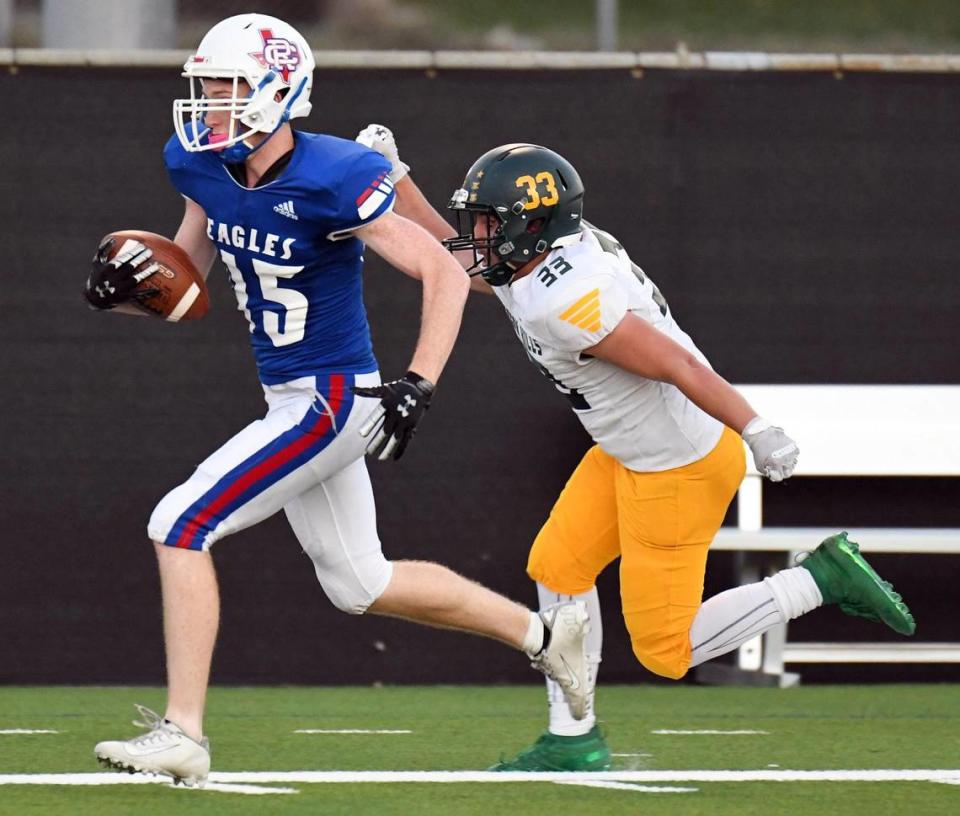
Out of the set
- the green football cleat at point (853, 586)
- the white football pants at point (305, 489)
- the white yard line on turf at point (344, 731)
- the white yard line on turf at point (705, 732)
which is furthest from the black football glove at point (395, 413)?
the white yard line on turf at point (705, 732)

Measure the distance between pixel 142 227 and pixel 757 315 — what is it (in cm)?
220

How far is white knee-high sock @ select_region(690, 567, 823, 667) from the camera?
462 centimetres

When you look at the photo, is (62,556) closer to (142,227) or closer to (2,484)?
(2,484)

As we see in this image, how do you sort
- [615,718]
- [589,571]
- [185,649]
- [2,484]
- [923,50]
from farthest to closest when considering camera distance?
[923,50] < [2,484] < [615,718] < [589,571] < [185,649]

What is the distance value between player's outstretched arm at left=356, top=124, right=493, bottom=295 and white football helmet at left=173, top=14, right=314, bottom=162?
53cm

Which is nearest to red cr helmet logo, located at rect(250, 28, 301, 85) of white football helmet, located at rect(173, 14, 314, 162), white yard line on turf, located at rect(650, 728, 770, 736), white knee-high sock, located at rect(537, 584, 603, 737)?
white football helmet, located at rect(173, 14, 314, 162)

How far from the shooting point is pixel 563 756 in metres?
4.62

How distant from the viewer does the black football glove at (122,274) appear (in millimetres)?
4449

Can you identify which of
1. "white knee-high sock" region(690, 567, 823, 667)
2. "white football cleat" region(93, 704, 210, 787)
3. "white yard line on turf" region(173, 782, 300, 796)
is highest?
"white knee-high sock" region(690, 567, 823, 667)

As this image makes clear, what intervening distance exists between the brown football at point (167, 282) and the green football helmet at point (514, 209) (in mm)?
646

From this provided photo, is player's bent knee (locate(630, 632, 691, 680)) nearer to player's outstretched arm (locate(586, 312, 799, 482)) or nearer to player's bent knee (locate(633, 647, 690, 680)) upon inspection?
player's bent knee (locate(633, 647, 690, 680))

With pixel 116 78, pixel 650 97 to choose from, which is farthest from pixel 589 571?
pixel 116 78

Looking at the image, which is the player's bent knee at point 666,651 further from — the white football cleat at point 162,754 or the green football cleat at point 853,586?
the white football cleat at point 162,754

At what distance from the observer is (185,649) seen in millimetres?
4129
